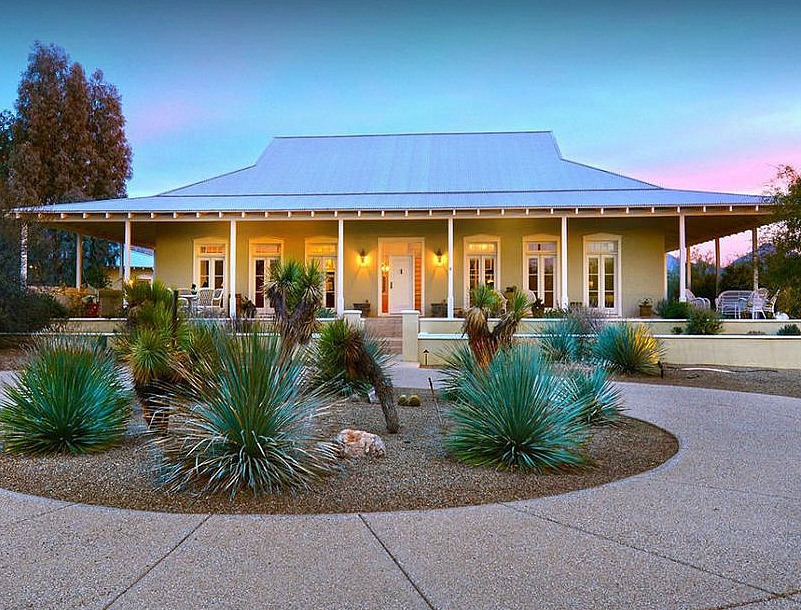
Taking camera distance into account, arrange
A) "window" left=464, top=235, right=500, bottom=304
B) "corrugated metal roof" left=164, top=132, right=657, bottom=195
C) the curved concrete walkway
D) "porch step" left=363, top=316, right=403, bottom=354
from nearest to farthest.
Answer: the curved concrete walkway
"porch step" left=363, top=316, right=403, bottom=354
"window" left=464, top=235, right=500, bottom=304
"corrugated metal roof" left=164, top=132, right=657, bottom=195

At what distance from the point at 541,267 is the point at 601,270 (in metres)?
2.10

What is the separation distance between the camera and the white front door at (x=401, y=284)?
66.2ft

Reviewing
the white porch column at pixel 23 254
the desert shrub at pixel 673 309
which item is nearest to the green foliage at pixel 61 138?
the white porch column at pixel 23 254

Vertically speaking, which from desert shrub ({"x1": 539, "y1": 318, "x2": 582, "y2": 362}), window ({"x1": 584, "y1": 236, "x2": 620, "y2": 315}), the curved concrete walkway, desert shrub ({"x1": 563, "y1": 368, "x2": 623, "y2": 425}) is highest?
window ({"x1": 584, "y1": 236, "x2": 620, "y2": 315})

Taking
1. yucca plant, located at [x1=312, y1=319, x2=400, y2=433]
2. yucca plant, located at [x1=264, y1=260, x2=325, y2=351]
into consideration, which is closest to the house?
yucca plant, located at [x1=312, y1=319, x2=400, y2=433]

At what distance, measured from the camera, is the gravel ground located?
13.4 ft

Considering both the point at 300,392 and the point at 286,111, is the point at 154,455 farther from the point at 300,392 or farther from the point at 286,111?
the point at 286,111

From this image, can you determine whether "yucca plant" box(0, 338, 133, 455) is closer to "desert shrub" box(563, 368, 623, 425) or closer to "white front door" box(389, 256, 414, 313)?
"desert shrub" box(563, 368, 623, 425)

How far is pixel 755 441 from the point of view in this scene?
6.16m

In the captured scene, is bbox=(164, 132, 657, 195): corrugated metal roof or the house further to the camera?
bbox=(164, 132, 657, 195): corrugated metal roof

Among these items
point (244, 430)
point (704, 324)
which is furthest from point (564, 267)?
point (244, 430)

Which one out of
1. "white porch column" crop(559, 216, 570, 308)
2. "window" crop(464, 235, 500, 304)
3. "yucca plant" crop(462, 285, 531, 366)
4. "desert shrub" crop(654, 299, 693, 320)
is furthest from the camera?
"window" crop(464, 235, 500, 304)

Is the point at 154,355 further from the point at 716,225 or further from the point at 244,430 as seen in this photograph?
the point at 716,225

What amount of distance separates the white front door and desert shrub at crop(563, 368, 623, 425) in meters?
12.9
